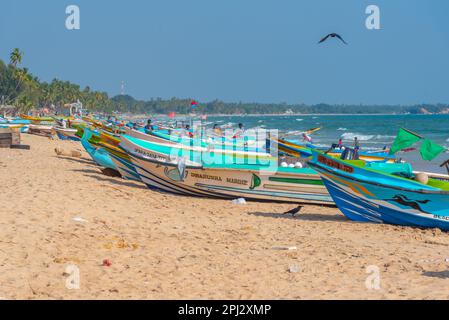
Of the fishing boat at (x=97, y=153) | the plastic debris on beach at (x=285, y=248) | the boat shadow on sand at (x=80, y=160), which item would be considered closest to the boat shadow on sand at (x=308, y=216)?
the plastic debris on beach at (x=285, y=248)

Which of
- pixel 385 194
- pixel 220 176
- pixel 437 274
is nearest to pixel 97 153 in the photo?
pixel 220 176

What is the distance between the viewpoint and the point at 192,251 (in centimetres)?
884

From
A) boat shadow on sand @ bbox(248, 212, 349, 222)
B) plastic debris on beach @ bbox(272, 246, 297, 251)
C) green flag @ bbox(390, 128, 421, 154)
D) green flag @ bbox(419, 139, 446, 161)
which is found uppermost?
green flag @ bbox(390, 128, 421, 154)

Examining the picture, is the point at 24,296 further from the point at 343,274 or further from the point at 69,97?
the point at 69,97

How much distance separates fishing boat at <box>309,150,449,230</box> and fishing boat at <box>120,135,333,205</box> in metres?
1.73

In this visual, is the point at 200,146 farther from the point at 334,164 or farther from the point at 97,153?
the point at 334,164

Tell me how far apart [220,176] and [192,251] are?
19.8 feet

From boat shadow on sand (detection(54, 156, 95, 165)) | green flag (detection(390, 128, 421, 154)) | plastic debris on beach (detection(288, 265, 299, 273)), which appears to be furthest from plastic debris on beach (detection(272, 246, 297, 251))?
boat shadow on sand (detection(54, 156, 95, 165))

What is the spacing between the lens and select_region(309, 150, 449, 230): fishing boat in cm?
1120

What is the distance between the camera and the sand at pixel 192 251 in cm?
695

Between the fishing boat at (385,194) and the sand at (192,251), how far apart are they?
338mm

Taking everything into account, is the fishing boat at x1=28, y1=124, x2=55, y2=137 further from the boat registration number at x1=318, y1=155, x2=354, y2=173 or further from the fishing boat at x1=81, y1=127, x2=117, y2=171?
the boat registration number at x1=318, y1=155, x2=354, y2=173

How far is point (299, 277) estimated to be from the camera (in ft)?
24.9

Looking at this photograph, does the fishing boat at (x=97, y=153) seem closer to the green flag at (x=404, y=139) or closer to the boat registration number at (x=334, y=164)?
the boat registration number at (x=334, y=164)
